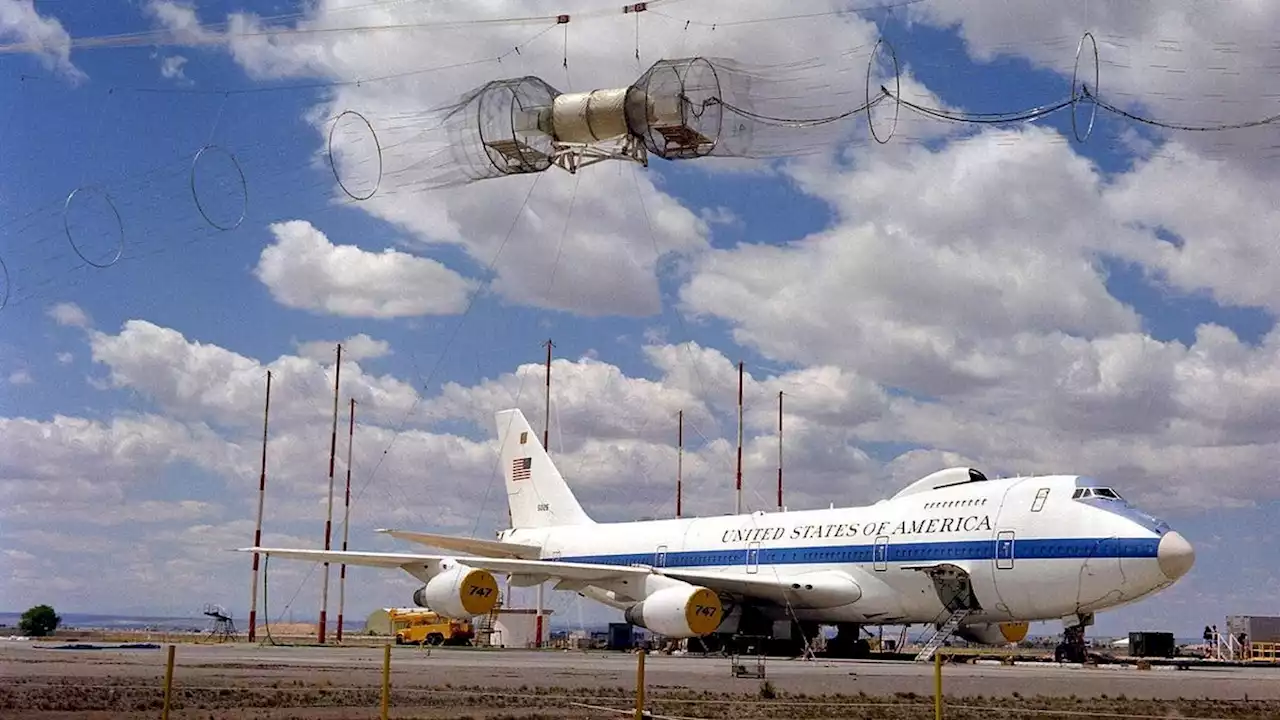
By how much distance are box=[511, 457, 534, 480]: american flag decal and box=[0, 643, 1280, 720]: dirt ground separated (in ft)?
91.0

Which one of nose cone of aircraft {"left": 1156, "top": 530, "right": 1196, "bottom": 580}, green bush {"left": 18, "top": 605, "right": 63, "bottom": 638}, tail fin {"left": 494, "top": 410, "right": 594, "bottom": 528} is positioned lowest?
green bush {"left": 18, "top": 605, "right": 63, "bottom": 638}

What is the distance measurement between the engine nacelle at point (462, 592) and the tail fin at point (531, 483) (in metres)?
13.9

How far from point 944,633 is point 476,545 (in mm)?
21227

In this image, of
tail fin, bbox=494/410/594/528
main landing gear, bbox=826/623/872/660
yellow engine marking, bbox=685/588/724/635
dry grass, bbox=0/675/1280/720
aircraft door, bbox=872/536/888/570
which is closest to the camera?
dry grass, bbox=0/675/1280/720

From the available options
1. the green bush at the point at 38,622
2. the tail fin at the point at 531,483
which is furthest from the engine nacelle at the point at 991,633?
the green bush at the point at 38,622

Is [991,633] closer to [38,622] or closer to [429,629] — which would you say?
[429,629]

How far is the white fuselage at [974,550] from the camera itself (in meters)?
36.8

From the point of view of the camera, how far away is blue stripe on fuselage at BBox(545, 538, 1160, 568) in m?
36.7

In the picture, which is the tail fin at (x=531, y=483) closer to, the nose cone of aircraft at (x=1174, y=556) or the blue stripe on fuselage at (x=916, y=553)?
the blue stripe on fuselage at (x=916, y=553)

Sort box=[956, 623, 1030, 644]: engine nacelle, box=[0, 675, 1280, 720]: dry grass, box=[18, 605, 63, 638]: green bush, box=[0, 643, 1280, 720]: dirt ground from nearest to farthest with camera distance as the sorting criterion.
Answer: box=[0, 675, 1280, 720]: dry grass → box=[0, 643, 1280, 720]: dirt ground → box=[956, 623, 1030, 644]: engine nacelle → box=[18, 605, 63, 638]: green bush

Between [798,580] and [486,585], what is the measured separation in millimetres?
10248

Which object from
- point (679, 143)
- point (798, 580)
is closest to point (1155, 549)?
point (798, 580)

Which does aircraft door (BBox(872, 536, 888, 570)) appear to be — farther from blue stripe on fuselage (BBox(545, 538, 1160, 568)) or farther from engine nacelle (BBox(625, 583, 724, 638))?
engine nacelle (BBox(625, 583, 724, 638))

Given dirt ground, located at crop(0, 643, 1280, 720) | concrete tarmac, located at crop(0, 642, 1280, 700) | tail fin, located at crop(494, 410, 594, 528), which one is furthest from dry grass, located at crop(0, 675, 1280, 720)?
tail fin, located at crop(494, 410, 594, 528)
